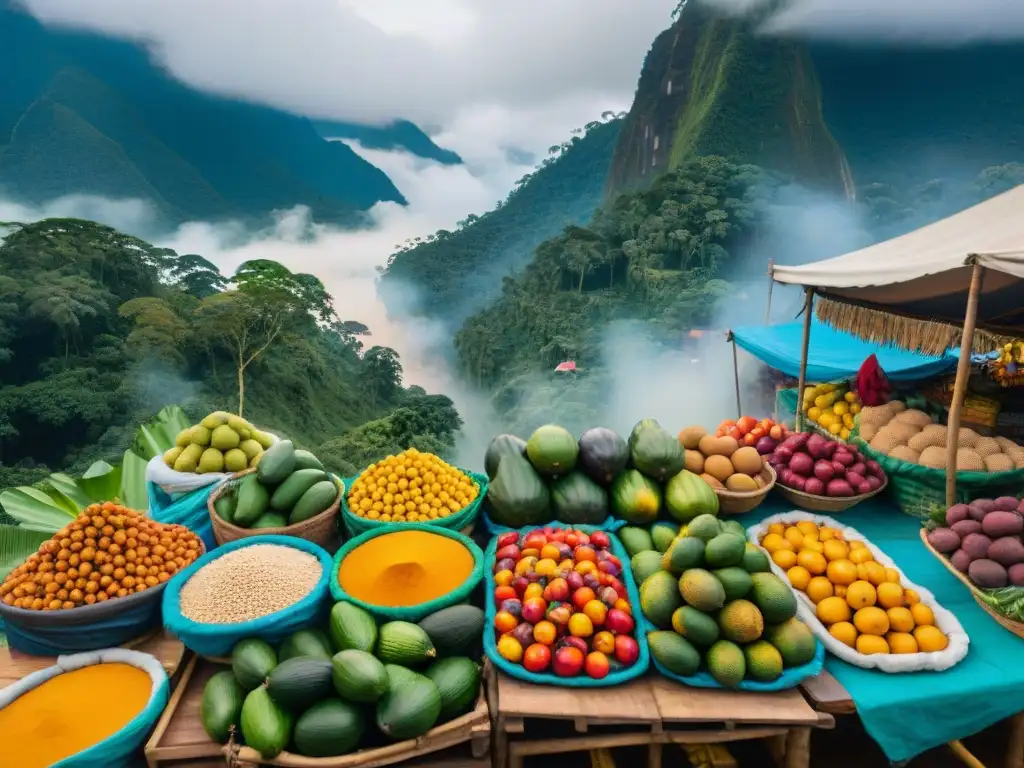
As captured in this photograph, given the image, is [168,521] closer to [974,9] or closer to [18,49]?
[974,9]

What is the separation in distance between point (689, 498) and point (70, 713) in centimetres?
247

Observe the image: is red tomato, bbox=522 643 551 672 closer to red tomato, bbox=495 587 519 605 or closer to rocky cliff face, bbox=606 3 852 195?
red tomato, bbox=495 587 519 605

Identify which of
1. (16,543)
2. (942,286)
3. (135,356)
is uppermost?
(942,286)

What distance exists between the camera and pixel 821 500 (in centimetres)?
302

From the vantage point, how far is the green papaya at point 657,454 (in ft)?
9.40

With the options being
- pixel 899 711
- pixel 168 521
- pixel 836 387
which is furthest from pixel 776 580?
pixel 836 387

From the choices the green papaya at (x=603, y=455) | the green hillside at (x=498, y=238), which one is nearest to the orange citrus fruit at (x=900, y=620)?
the green papaya at (x=603, y=455)

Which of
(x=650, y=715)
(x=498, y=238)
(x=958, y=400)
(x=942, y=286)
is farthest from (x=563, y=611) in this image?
(x=498, y=238)

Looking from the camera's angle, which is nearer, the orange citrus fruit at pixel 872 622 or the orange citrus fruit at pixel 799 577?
the orange citrus fruit at pixel 872 622

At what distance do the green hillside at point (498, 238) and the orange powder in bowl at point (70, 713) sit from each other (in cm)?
3494

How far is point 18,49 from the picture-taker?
109 feet

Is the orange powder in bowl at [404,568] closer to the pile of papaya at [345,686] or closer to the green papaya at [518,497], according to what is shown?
the pile of papaya at [345,686]

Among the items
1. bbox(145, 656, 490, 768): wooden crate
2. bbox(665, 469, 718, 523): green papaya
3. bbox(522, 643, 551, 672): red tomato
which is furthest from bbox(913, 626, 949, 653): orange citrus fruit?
bbox(145, 656, 490, 768): wooden crate

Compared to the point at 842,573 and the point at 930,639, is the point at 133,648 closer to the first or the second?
the point at 842,573
